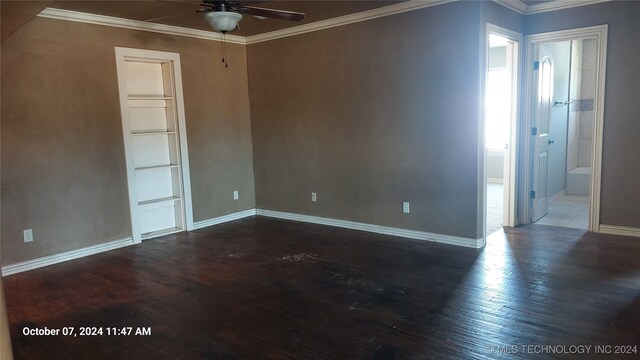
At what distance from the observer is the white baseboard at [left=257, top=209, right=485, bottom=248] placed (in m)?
4.53

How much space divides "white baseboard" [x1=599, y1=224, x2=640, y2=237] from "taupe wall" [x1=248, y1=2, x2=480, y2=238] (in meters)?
1.47

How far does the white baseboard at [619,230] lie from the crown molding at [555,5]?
2286 mm

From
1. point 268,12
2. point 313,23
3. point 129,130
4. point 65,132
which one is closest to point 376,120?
point 313,23

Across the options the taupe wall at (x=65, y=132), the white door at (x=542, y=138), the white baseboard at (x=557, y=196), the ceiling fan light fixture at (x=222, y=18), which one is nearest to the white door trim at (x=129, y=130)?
the taupe wall at (x=65, y=132)

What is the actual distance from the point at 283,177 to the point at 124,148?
2.03m

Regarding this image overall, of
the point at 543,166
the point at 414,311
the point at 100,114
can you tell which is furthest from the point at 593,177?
the point at 100,114

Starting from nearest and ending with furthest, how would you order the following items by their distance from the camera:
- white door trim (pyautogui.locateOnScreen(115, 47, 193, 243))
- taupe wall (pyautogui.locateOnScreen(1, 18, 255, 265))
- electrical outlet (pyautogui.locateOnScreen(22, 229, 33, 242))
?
taupe wall (pyautogui.locateOnScreen(1, 18, 255, 265))
electrical outlet (pyautogui.locateOnScreen(22, 229, 33, 242))
white door trim (pyautogui.locateOnScreen(115, 47, 193, 243))

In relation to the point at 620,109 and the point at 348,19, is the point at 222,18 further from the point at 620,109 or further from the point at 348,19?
the point at 620,109

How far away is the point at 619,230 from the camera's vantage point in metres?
4.66

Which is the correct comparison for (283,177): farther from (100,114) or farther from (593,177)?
(593,177)

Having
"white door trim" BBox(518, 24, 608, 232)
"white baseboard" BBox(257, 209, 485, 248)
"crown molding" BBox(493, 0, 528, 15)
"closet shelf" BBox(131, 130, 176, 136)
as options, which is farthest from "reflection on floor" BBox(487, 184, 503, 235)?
"closet shelf" BBox(131, 130, 176, 136)

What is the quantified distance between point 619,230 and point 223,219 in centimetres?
458

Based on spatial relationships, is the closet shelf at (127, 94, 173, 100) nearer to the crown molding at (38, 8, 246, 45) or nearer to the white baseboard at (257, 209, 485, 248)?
the crown molding at (38, 8, 246, 45)

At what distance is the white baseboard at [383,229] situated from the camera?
178 inches
